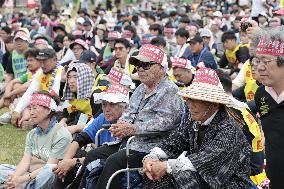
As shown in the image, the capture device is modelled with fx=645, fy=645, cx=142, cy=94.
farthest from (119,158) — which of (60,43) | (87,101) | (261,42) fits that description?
(60,43)

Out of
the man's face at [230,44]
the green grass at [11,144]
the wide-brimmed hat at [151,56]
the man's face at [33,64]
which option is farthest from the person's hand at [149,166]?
the man's face at [230,44]

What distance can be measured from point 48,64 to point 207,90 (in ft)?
18.7

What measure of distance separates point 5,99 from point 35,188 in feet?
18.2

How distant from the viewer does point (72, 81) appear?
8.71 meters

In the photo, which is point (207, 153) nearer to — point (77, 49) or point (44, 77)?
point (44, 77)

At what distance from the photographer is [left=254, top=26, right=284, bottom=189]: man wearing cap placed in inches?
176

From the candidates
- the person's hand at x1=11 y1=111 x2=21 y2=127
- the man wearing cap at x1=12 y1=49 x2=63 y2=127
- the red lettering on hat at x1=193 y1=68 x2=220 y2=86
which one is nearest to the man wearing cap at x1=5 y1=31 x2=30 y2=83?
the person's hand at x1=11 y1=111 x2=21 y2=127

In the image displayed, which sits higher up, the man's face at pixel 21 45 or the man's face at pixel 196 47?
the man's face at pixel 196 47

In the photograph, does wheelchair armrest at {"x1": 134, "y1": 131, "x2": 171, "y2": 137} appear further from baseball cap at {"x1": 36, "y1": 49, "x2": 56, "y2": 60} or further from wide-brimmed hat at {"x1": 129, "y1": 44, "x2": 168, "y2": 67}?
baseball cap at {"x1": 36, "y1": 49, "x2": 56, "y2": 60}

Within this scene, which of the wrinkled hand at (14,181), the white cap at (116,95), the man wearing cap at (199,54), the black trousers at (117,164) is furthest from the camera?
the man wearing cap at (199,54)

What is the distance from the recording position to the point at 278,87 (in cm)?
449

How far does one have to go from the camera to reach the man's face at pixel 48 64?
10305mm

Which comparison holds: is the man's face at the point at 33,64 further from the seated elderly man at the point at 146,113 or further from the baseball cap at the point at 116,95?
the seated elderly man at the point at 146,113

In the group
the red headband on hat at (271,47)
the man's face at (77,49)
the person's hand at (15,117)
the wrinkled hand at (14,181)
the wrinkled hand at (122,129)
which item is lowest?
the person's hand at (15,117)
